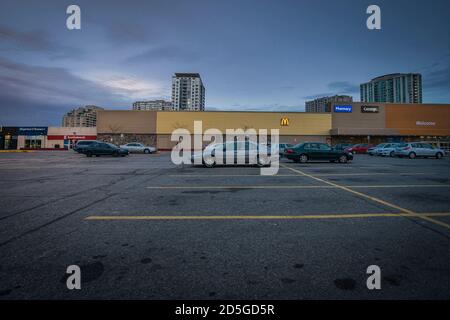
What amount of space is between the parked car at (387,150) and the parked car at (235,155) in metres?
18.6

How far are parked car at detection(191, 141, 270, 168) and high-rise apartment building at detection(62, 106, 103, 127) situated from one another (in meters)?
189

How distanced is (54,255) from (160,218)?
167 cm

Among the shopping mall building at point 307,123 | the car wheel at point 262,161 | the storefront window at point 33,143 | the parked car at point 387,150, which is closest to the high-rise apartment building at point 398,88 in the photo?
the shopping mall building at point 307,123

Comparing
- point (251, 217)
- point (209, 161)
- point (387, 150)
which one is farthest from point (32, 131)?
point (387, 150)

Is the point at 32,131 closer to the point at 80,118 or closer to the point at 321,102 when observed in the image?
the point at 80,118

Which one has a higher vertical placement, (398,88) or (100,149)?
(398,88)

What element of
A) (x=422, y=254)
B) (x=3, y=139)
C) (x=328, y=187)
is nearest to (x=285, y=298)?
(x=422, y=254)

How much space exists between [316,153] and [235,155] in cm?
624

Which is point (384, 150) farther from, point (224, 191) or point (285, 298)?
point (285, 298)

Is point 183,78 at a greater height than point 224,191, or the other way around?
point 183,78

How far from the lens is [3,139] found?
57500 mm

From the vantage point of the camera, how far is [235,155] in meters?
13.4

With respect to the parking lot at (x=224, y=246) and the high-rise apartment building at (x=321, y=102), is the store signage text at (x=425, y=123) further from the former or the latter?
the high-rise apartment building at (x=321, y=102)

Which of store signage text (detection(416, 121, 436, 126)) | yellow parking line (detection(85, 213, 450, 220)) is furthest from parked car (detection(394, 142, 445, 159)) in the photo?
store signage text (detection(416, 121, 436, 126))
